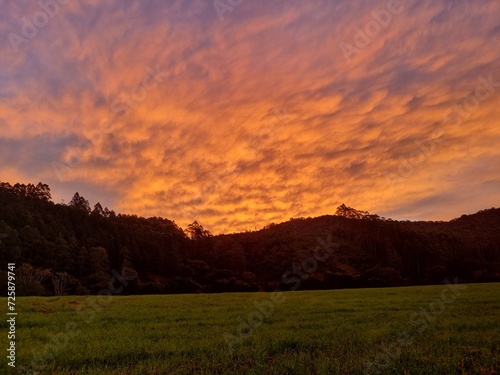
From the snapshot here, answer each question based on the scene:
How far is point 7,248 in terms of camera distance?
90.1m

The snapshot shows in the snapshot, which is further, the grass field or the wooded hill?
the wooded hill

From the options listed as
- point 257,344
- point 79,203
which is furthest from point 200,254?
point 257,344

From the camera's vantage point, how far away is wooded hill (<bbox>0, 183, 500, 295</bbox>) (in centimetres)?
9881

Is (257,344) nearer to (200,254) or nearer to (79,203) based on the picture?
(200,254)

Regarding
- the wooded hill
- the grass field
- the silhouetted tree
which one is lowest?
the grass field

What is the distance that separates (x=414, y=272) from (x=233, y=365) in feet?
513

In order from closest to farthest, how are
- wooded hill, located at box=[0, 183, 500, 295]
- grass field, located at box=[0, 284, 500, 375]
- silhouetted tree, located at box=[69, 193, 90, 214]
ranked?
grass field, located at box=[0, 284, 500, 375] → wooded hill, located at box=[0, 183, 500, 295] → silhouetted tree, located at box=[69, 193, 90, 214]

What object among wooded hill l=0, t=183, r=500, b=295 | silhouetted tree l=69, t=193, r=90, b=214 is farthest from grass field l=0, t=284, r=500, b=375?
silhouetted tree l=69, t=193, r=90, b=214

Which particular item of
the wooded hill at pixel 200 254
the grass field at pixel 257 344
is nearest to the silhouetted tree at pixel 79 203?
the wooded hill at pixel 200 254

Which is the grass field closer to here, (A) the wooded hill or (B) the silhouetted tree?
(A) the wooded hill

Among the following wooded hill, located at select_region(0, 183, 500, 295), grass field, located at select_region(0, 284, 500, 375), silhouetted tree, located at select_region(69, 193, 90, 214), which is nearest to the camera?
grass field, located at select_region(0, 284, 500, 375)

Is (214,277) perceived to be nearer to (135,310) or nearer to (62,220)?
(62,220)

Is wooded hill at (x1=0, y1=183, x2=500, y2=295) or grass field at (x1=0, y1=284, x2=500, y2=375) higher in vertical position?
wooded hill at (x1=0, y1=183, x2=500, y2=295)

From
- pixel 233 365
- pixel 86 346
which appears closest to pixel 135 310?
pixel 86 346
